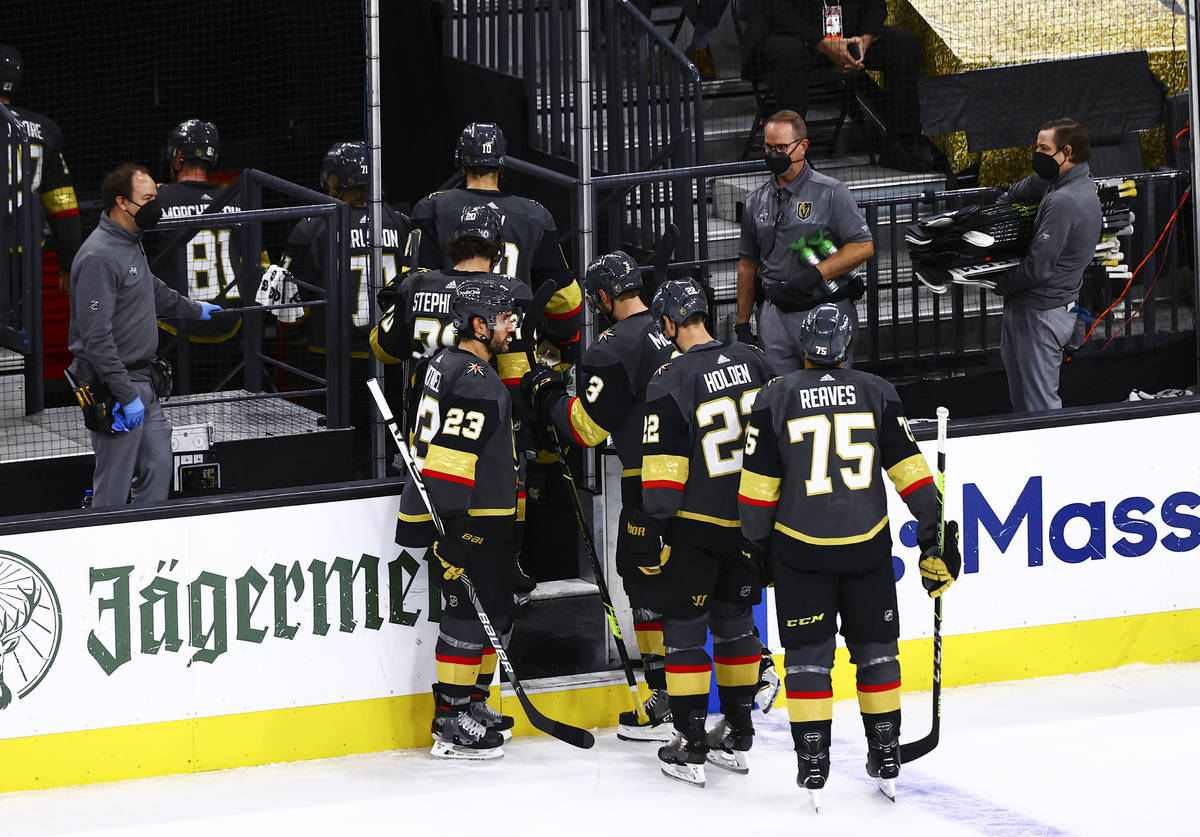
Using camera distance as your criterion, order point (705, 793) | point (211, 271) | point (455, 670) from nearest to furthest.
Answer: point (705, 793) < point (455, 670) < point (211, 271)

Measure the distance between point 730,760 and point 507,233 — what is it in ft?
7.14

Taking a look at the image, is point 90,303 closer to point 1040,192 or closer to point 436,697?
point 436,697

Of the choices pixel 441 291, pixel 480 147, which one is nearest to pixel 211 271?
pixel 480 147

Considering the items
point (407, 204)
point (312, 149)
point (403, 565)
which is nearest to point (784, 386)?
point (403, 565)

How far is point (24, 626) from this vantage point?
5531mm

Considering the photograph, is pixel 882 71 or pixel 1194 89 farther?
pixel 882 71

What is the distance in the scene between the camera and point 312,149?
35.9 ft

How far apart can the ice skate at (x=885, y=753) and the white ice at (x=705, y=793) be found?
76 mm

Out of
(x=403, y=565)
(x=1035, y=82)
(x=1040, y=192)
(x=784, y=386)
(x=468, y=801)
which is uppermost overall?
(x=1035, y=82)

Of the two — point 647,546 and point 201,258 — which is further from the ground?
point 201,258

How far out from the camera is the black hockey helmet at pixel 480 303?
579cm

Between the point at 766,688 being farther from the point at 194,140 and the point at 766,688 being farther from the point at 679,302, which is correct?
the point at 194,140

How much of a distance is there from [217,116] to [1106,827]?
7.88 meters

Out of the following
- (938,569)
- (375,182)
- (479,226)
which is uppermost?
(375,182)
